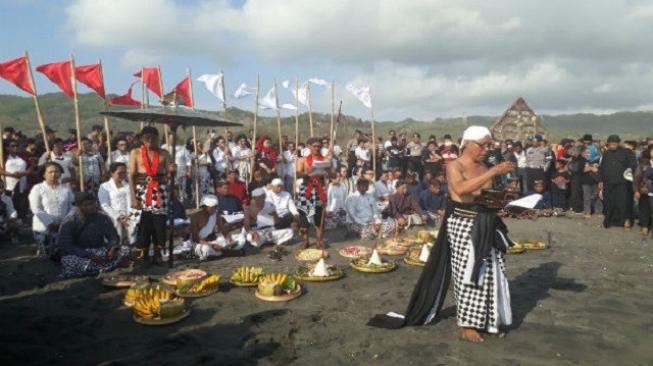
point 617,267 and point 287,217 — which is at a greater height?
point 287,217

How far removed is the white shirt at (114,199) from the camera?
831 cm

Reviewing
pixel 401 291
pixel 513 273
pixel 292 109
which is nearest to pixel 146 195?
pixel 401 291

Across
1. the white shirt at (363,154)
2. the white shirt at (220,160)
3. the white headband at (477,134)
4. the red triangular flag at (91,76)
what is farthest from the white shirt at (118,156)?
the white headband at (477,134)

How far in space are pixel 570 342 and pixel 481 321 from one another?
88 centimetres

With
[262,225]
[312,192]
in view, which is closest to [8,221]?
[262,225]

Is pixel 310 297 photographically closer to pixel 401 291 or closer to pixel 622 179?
pixel 401 291

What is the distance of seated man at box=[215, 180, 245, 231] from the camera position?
9.46 metres

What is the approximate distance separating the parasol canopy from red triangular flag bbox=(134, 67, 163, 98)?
18.6 ft

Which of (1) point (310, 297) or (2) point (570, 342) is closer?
(2) point (570, 342)

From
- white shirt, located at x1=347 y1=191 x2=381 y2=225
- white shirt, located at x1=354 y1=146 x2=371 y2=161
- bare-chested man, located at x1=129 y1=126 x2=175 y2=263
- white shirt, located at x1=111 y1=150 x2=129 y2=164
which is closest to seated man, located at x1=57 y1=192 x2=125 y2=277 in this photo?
bare-chested man, located at x1=129 y1=126 x2=175 y2=263

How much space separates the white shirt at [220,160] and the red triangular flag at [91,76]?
11.9 feet

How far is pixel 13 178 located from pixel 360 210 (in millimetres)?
7176

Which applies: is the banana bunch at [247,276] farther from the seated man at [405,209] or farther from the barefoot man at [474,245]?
the seated man at [405,209]

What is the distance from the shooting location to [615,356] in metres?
4.16
